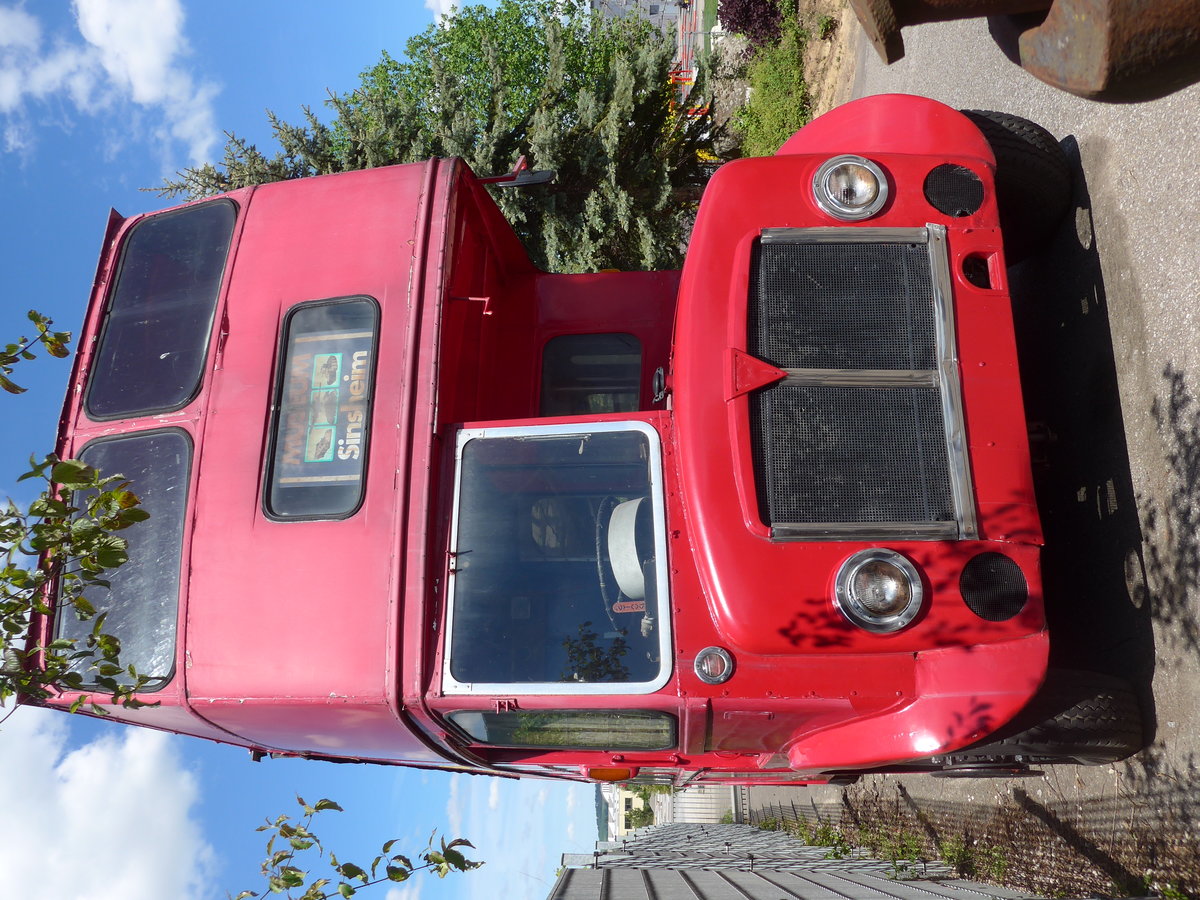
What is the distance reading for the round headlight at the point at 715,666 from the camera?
316 cm

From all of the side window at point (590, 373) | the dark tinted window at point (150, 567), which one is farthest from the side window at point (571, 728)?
the side window at point (590, 373)

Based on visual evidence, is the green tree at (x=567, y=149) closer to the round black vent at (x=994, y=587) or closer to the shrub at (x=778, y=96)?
the shrub at (x=778, y=96)

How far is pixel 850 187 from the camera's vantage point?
3.62 metres

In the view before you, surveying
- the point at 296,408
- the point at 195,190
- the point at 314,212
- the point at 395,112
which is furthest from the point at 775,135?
the point at 296,408

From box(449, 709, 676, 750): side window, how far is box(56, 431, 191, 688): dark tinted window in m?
1.32

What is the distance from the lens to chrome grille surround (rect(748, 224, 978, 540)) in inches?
126

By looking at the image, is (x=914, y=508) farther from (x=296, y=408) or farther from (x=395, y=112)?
(x=395, y=112)

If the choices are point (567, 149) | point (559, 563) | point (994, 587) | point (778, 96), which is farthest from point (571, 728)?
point (778, 96)

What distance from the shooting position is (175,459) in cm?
384

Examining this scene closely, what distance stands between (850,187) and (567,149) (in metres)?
6.88

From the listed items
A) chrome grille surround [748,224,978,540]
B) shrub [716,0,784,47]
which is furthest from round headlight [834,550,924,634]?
shrub [716,0,784,47]

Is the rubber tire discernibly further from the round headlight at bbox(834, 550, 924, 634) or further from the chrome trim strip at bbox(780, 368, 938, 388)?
the chrome trim strip at bbox(780, 368, 938, 388)

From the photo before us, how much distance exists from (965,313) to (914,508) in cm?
82

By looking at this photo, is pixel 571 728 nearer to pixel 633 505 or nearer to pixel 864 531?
pixel 633 505
